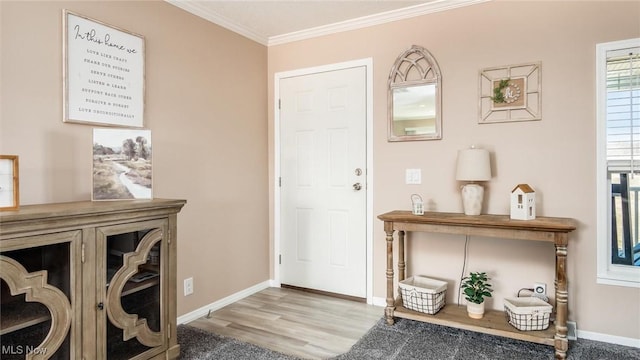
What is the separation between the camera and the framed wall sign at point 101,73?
208cm

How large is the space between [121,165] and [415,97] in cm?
211

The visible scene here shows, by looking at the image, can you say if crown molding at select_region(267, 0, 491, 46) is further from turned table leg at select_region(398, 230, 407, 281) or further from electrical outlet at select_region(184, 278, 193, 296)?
electrical outlet at select_region(184, 278, 193, 296)

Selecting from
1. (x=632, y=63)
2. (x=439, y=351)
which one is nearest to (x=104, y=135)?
(x=439, y=351)

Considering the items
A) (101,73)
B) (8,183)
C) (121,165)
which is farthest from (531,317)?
(101,73)

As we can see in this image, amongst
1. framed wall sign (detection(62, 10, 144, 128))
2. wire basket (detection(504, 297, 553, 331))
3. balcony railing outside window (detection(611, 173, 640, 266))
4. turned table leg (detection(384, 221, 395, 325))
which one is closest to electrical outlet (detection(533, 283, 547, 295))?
wire basket (detection(504, 297, 553, 331))

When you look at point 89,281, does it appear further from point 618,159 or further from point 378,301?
point 618,159

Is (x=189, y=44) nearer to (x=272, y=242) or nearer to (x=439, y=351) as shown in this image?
(x=272, y=242)

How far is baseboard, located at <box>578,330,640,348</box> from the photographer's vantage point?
7.58 feet

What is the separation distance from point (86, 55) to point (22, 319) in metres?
1.43

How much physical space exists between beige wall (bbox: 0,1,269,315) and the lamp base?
1846 mm

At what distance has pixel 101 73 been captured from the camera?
222cm

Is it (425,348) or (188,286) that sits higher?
(188,286)

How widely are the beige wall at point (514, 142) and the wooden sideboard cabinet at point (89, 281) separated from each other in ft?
5.64

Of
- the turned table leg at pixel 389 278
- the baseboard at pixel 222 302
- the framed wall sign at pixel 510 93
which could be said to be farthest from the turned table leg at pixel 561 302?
the baseboard at pixel 222 302
